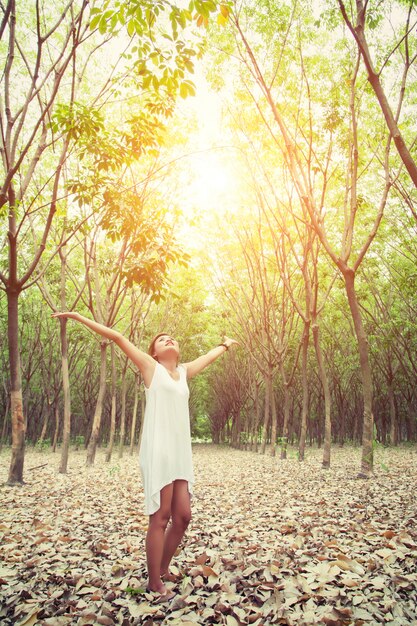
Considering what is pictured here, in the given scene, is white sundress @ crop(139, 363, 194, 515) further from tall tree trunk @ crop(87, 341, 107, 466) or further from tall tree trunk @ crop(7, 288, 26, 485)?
tall tree trunk @ crop(87, 341, 107, 466)

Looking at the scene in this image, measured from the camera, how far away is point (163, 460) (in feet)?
12.2

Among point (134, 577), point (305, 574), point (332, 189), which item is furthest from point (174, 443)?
point (332, 189)

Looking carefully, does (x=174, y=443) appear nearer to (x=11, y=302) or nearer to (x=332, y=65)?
(x=11, y=302)

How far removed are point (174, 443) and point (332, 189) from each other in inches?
591

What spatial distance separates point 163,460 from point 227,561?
1.82 metres

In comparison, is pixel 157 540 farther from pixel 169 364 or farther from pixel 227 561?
pixel 169 364

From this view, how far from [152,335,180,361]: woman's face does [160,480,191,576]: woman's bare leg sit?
1227 millimetres

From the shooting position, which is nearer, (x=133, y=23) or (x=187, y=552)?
(x=133, y=23)

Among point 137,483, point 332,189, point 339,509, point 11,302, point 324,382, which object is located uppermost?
point 332,189

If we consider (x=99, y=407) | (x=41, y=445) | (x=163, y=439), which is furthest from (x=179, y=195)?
(x=41, y=445)

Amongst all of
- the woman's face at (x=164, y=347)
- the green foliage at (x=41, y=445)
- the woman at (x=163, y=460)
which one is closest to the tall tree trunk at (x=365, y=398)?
the woman's face at (x=164, y=347)

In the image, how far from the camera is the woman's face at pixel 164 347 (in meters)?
4.23

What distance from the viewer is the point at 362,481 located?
998cm

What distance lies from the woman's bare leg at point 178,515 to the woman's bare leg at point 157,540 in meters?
0.10
